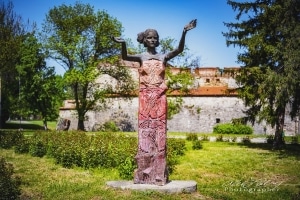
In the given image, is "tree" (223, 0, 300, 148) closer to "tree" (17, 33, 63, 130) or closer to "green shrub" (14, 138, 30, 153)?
"green shrub" (14, 138, 30, 153)

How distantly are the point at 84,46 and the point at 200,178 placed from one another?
81.0ft

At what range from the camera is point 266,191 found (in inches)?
338

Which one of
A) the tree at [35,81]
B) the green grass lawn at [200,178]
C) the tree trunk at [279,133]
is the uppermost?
the tree at [35,81]

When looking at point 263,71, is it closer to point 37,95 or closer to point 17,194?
point 17,194

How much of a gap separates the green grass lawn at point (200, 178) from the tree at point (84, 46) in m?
17.9

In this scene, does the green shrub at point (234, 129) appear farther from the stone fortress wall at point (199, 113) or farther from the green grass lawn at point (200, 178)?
the green grass lawn at point (200, 178)

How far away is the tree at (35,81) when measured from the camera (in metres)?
34.6

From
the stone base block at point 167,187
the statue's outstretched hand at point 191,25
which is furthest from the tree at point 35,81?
the statue's outstretched hand at point 191,25

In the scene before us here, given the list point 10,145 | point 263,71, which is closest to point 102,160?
point 10,145

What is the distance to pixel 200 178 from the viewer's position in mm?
10414

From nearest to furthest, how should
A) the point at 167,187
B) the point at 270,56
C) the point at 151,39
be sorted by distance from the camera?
the point at 167,187
the point at 151,39
the point at 270,56

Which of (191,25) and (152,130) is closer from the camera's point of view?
(191,25)

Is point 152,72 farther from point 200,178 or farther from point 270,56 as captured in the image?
point 270,56

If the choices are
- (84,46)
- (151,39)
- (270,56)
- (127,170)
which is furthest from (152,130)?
(84,46)
